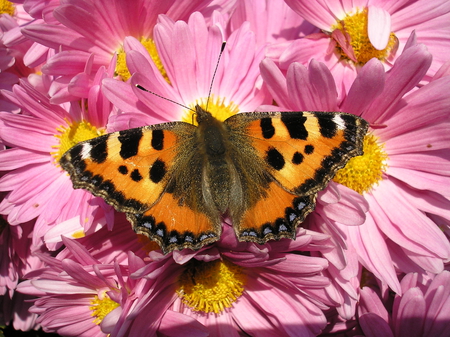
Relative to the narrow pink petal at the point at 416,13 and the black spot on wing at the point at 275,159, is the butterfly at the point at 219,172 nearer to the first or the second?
the black spot on wing at the point at 275,159

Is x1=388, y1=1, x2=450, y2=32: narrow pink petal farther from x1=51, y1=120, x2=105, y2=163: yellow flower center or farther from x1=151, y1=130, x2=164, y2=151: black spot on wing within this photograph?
x1=51, y1=120, x2=105, y2=163: yellow flower center

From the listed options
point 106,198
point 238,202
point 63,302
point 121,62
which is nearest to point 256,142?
point 238,202

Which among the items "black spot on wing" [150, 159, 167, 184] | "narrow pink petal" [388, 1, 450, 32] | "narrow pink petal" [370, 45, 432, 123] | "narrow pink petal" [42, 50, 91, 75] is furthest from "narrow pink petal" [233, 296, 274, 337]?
"narrow pink petal" [388, 1, 450, 32]

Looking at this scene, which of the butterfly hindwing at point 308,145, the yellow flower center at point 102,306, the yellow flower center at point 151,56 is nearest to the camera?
the butterfly hindwing at point 308,145

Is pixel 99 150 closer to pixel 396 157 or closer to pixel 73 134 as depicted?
pixel 73 134

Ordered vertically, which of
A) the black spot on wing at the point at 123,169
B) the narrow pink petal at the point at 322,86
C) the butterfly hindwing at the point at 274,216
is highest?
the narrow pink petal at the point at 322,86

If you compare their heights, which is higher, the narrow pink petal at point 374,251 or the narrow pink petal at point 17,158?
the narrow pink petal at point 17,158

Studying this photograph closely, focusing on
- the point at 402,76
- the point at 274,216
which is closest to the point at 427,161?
the point at 402,76

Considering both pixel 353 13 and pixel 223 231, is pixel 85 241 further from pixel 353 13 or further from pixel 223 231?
pixel 353 13

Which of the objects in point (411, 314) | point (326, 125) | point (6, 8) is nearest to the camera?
point (326, 125)

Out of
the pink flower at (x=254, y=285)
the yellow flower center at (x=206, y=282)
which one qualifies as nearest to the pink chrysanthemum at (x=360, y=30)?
the pink flower at (x=254, y=285)
